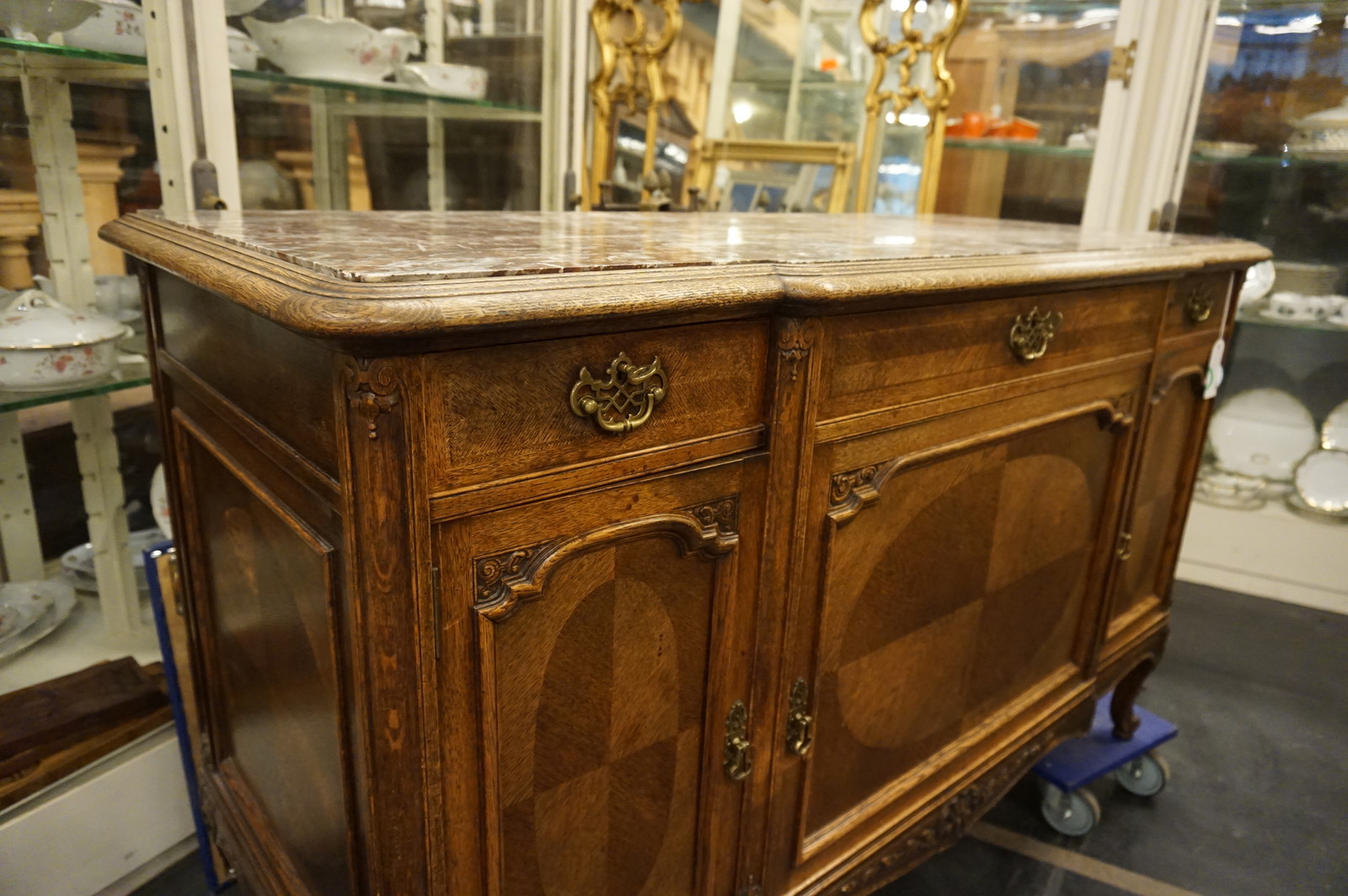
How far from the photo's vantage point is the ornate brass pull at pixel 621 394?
655 millimetres

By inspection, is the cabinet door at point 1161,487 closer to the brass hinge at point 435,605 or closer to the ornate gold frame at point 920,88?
the ornate gold frame at point 920,88

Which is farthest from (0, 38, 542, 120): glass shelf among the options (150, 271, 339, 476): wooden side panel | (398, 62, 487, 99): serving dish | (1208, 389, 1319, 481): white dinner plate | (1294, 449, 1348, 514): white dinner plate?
(1294, 449, 1348, 514): white dinner plate

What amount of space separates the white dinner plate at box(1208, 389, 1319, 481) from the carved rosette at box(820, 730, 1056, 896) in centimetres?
Answer: 175

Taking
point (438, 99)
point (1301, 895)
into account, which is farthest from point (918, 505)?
point (438, 99)

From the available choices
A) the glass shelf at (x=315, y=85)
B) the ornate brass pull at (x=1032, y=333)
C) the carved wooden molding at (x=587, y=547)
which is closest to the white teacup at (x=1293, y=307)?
the ornate brass pull at (x=1032, y=333)

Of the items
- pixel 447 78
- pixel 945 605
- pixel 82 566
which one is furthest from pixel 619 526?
pixel 447 78

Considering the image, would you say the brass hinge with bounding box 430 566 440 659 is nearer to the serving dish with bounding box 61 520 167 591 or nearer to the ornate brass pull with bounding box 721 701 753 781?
the ornate brass pull with bounding box 721 701 753 781

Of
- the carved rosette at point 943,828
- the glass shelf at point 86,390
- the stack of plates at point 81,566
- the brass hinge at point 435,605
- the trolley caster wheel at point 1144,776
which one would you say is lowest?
the trolley caster wheel at point 1144,776

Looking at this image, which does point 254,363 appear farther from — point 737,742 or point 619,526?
point 737,742

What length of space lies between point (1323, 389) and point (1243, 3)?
1.08m

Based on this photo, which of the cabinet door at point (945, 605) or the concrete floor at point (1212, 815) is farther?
the concrete floor at point (1212, 815)

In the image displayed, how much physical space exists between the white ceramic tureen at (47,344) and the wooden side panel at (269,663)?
37 centimetres

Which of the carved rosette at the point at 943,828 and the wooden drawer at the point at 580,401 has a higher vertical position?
the wooden drawer at the point at 580,401

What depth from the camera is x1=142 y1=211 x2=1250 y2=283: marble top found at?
0.63m
